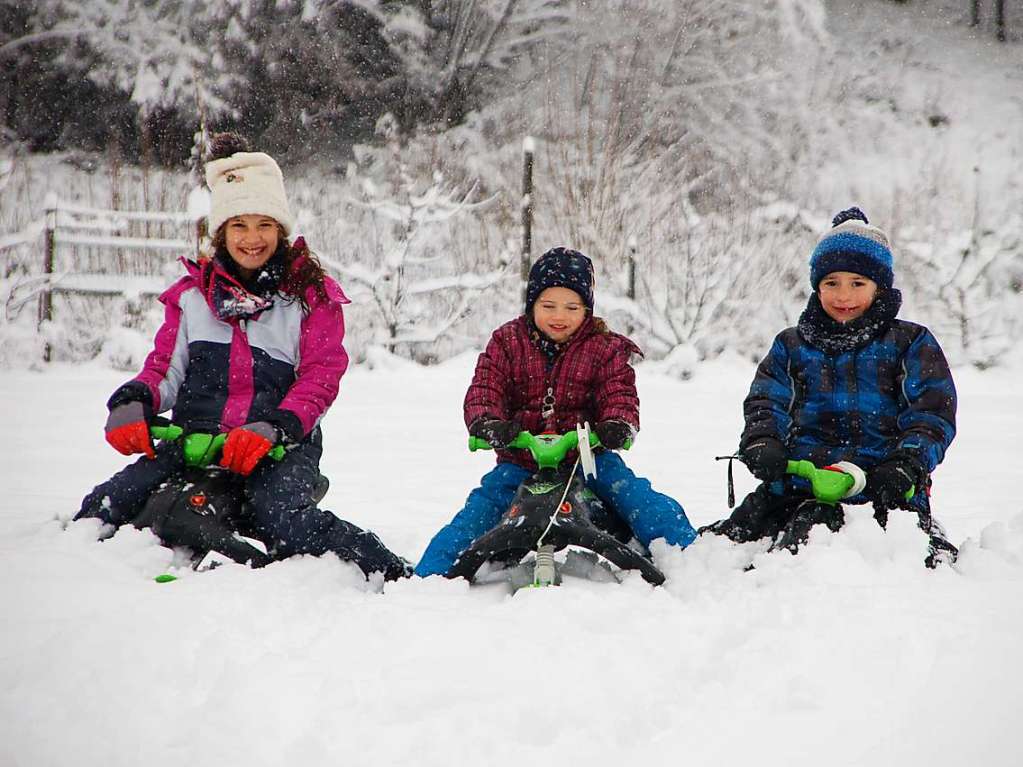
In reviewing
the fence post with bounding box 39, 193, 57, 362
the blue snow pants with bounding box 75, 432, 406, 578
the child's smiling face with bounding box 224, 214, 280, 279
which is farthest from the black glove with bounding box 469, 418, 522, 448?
the fence post with bounding box 39, 193, 57, 362

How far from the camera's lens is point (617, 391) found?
294 centimetres

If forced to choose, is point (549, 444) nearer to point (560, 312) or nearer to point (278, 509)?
point (560, 312)

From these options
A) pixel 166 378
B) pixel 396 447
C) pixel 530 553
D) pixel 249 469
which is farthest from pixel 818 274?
pixel 396 447

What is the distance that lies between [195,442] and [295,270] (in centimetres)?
73

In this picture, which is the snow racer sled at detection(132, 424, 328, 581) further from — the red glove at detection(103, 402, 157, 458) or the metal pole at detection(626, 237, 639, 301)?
the metal pole at detection(626, 237, 639, 301)

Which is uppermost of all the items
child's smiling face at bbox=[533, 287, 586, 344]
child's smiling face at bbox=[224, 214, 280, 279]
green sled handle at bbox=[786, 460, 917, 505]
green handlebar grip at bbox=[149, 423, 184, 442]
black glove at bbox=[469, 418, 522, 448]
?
child's smiling face at bbox=[224, 214, 280, 279]

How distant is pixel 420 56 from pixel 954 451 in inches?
569

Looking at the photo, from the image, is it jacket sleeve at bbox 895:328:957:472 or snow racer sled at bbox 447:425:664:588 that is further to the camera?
jacket sleeve at bbox 895:328:957:472

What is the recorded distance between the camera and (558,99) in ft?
54.3

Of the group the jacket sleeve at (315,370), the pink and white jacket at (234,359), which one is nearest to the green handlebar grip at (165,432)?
the pink and white jacket at (234,359)

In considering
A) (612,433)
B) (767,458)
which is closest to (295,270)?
(612,433)

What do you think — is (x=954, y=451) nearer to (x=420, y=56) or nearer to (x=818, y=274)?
(x=818, y=274)

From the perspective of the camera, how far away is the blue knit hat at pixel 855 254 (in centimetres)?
287

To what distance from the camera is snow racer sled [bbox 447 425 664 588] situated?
2393 millimetres
